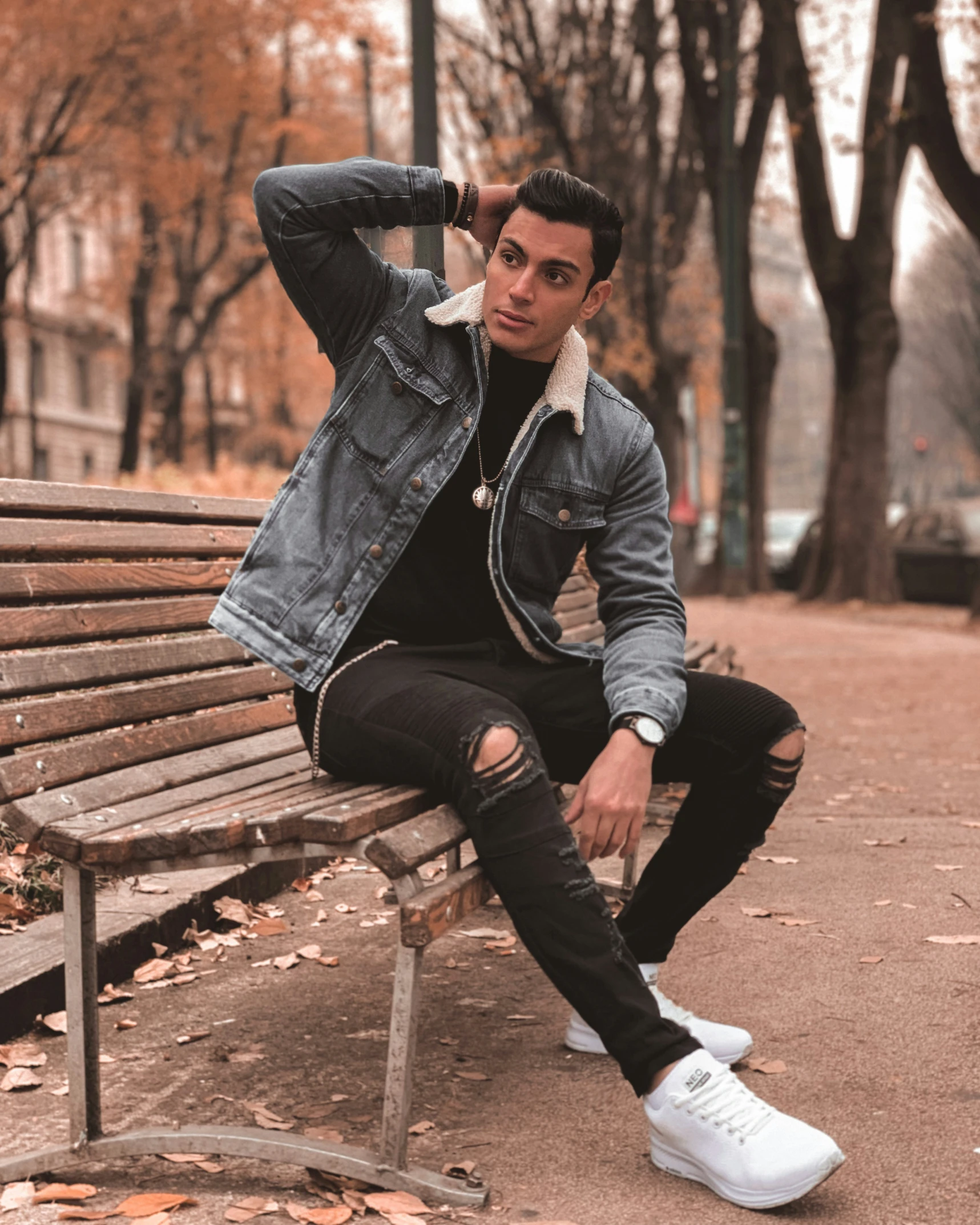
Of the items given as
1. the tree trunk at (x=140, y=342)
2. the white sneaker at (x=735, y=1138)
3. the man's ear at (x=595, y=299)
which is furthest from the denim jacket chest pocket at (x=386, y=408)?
the tree trunk at (x=140, y=342)

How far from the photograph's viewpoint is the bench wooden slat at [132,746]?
273 centimetres

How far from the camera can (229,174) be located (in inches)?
979

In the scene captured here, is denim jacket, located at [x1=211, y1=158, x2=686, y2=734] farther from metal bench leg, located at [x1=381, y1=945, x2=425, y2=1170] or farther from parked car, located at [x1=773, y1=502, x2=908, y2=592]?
parked car, located at [x1=773, y1=502, x2=908, y2=592]

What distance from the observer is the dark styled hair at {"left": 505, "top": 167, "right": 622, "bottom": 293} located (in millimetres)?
3057

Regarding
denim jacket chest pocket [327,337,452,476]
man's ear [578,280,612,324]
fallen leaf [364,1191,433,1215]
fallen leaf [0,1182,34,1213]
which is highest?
man's ear [578,280,612,324]

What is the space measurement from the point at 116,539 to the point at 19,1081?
1177 millimetres

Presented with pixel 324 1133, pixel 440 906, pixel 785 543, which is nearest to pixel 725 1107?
pixel 440 906

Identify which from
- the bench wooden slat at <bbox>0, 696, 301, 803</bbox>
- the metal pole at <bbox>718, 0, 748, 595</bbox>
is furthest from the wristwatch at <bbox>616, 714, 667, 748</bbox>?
the metal pole at <bbox>718, 0, 748, 595</bbox>

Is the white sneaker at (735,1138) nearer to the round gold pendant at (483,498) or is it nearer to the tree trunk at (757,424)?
the round gold pendant at (483,498)

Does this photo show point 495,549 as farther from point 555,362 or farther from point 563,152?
point 563,152

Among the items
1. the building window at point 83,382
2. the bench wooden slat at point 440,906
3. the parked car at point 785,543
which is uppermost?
the building window at point 83,382

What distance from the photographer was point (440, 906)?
2445 mm

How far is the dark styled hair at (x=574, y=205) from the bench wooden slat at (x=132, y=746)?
51.1 inches

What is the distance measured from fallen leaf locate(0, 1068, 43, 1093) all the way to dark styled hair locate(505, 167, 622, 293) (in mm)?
1996
